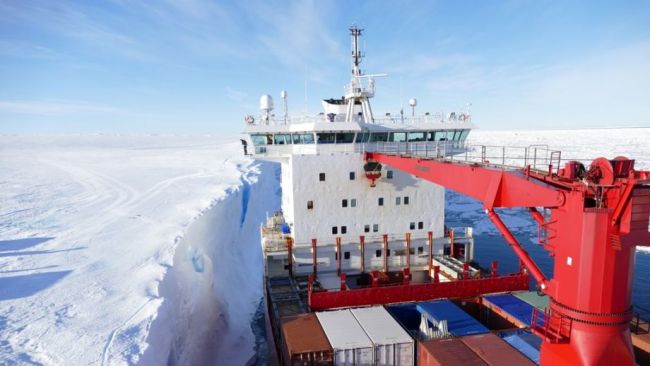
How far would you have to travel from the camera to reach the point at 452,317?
11602mm

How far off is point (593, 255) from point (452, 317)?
23.5 ft

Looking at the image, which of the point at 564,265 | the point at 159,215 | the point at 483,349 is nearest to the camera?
the point at 564,265

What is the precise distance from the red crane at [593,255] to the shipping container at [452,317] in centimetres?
477

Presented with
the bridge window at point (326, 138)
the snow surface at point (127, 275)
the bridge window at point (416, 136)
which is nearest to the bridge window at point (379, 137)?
the bridge window at point (416, 136)

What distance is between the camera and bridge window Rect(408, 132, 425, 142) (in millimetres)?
16734

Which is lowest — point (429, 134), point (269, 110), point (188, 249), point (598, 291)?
point (188, 249)

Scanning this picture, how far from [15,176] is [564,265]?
60214mm

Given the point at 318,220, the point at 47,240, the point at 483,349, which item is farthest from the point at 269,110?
the point at 47,240

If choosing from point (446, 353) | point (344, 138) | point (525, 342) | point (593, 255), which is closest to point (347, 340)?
point (446, 353)

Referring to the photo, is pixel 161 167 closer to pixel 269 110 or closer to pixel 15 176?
pixel 15 176

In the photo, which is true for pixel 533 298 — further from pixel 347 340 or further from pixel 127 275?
pixel 127 275

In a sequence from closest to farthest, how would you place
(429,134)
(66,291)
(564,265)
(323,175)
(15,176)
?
(564,265) → (66,291) → (323,175) → (429,134) → (15,176)

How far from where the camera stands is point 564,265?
557 cm

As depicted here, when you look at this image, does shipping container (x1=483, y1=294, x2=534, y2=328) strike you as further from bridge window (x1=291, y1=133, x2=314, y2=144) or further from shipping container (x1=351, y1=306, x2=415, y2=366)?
bridge window (x1=291, y1=133, x2=314, y2=144)
